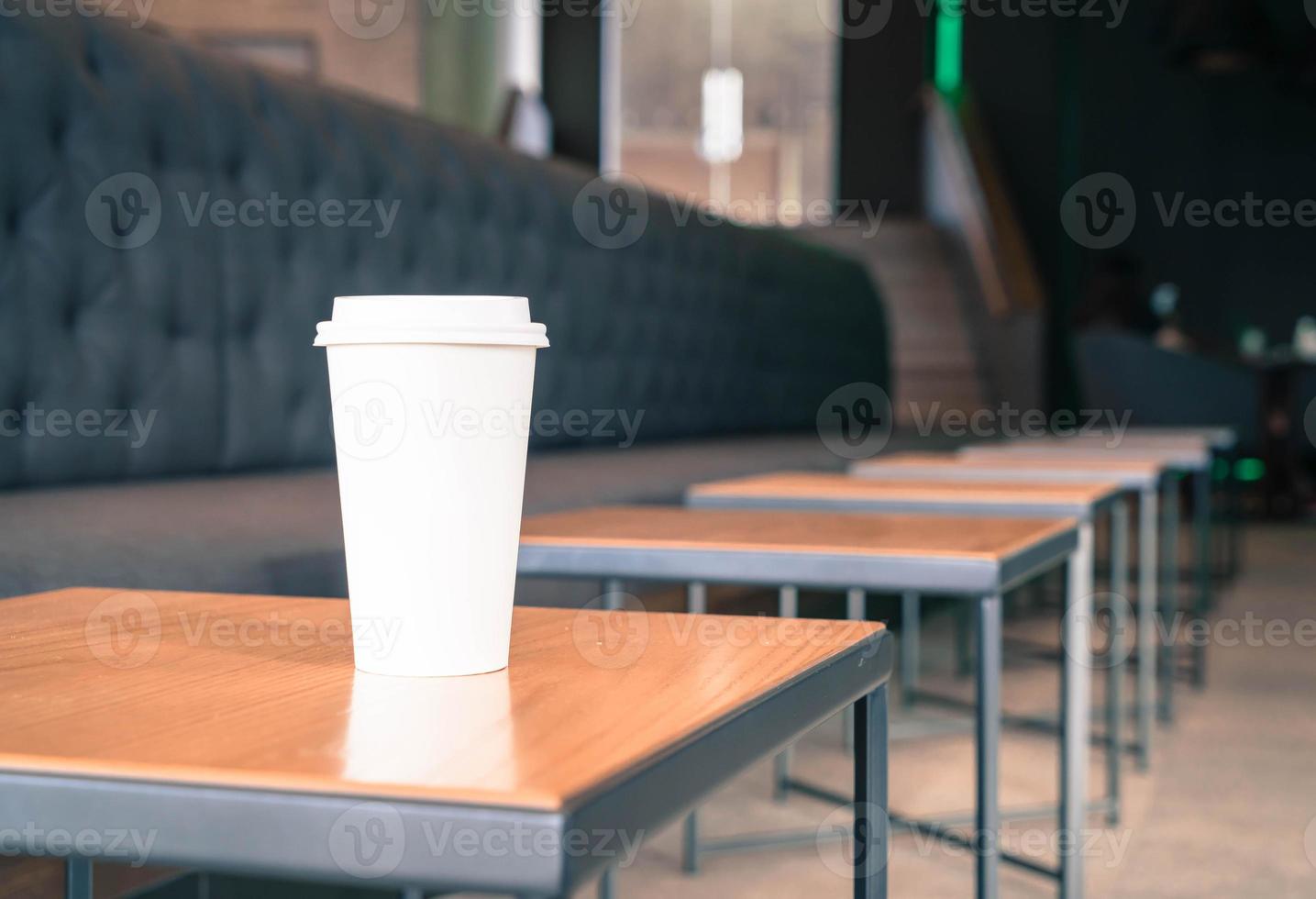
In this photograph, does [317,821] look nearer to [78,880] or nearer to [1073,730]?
[78,880]

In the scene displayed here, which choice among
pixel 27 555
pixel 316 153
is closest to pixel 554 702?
pixel 27 555

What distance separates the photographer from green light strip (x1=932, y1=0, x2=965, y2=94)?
9.35 meters

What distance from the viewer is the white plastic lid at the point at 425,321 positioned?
52cm

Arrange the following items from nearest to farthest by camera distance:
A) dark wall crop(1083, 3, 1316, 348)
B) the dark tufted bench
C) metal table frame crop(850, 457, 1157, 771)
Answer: the dark tufted bench
metal table frame crop(850, 457, 1157, 771)
dark wall crop(1083, 3, 1316, 348)

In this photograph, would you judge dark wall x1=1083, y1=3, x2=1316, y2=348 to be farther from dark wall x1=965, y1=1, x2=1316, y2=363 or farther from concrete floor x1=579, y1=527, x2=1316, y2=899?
concrete floor x1=579, y1=527, x2=1316, y2=899

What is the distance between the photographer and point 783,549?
1.06 metres

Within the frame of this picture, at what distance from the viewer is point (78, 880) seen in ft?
2.56

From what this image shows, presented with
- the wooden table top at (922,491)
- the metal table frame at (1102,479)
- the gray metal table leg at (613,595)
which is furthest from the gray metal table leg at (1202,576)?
the gray metal table leg at (613,595)

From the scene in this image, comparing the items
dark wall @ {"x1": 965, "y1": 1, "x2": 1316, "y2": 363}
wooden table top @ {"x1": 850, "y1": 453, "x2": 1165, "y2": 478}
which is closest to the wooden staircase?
dark wall @ {"x1": 965, "y1": 1, "x2": 1316, "y2": 363}

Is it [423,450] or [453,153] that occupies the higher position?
[453,153]

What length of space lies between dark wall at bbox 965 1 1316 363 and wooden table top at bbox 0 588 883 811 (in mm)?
9024

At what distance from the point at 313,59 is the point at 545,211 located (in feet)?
14.7

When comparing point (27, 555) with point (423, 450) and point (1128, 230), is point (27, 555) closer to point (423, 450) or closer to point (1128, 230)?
point (423, 450)

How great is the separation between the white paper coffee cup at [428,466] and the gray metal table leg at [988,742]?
0.62 metres
